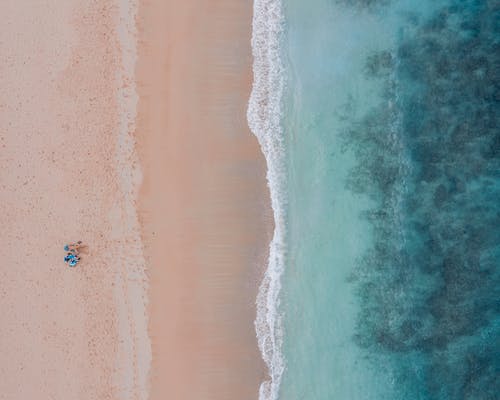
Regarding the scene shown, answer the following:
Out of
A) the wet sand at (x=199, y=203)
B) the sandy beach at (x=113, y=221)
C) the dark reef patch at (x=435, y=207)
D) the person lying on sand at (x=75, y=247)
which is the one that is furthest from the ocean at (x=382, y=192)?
the person lying on sand at (x=75, y=247)

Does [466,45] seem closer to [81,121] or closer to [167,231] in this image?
[167,231]

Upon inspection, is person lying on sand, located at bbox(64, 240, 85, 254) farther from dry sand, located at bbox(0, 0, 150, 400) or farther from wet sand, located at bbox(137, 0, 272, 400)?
wet sand, located at bbox(137, 0, 272, 400)

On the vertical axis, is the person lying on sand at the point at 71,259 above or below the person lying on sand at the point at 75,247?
below

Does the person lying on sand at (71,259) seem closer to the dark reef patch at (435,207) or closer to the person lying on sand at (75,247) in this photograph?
the person lying on sand at (75,247)

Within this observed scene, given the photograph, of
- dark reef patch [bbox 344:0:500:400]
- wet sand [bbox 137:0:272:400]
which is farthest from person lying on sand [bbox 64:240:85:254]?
dark reef patch [bbox 344:0:500:400]

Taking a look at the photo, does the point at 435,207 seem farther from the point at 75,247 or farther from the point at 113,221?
the point at 75,247

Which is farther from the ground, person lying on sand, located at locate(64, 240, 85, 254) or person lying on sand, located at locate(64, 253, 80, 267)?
person lying on sand, located at locate(64, 240, 85, 254)
